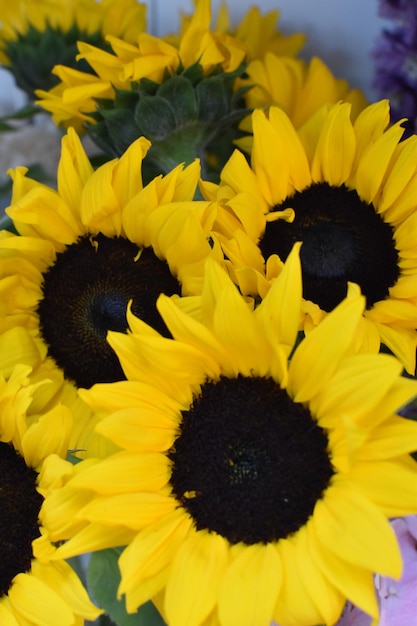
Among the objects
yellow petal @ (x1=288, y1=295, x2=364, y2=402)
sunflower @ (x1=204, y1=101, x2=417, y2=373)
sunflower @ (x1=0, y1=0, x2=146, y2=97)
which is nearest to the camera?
yellow petal @ (x1=288, y1=295, x2=364, y2=402)

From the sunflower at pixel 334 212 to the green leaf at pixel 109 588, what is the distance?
0.58 ft

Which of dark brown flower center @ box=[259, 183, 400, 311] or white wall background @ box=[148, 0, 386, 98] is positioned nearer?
dark brown flower center @ box=[259, 183, 400, 311]

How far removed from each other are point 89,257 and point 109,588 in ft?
0.70

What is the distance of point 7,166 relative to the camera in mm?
1165

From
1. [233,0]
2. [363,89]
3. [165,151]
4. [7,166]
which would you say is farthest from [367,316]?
[7,166]

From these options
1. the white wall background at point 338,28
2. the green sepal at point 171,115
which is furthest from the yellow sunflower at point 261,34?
the green sepal at point 171,115

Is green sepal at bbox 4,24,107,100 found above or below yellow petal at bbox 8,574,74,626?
above

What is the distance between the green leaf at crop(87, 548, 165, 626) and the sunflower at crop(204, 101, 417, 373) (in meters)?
0.18

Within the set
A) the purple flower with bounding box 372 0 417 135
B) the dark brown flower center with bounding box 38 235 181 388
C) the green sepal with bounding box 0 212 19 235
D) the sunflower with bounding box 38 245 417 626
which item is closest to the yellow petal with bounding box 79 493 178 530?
the sunflower with bounding box 38 245 417 626

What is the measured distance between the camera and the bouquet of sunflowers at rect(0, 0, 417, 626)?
0.45 metres

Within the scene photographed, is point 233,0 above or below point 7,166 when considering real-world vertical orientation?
above

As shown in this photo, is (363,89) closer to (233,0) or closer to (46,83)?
(233,0)

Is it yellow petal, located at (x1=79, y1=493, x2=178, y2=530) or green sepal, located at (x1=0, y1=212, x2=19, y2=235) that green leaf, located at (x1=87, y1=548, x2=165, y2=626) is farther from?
green sepal, located at (x1=0, y1=212, x2=19, y2=235)

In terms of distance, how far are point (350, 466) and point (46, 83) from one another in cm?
53
